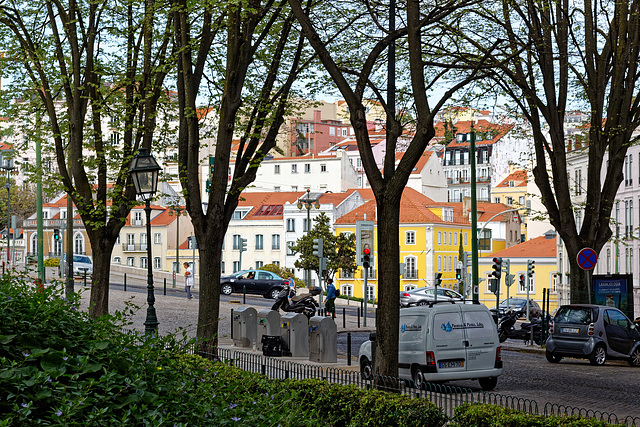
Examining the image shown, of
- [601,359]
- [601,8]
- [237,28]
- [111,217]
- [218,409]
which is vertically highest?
[601,8]

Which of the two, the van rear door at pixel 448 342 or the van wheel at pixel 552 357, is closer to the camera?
the van rear door at pixel 448 342

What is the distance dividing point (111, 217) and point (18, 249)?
96802mm

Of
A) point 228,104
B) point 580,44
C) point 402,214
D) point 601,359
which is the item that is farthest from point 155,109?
point 402,214

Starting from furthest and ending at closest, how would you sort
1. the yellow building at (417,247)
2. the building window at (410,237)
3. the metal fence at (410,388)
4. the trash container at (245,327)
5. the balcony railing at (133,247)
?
the balcony railing at (133,247), the building window at (410,237), the yellow building at (417,247), the trash container at (245,327), the metal fence at (410,388)

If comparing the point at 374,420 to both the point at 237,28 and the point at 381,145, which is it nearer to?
the point at 237,28

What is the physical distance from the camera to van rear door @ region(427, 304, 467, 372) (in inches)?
670

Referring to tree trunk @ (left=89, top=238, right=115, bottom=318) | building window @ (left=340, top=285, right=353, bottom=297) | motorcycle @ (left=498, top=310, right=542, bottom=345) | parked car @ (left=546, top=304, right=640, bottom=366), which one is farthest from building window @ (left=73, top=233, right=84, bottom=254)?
parked car @ (left=546, top=304, right=640, bottom=366)

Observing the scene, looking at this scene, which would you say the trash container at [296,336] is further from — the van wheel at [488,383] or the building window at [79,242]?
the building window at [79,242]

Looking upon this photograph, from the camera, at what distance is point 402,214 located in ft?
311

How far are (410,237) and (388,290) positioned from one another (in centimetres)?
8244

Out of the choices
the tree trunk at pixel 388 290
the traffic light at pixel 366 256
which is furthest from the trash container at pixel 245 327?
the tree trunk at pixel 388 290

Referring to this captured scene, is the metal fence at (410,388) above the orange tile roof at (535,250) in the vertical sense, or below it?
below

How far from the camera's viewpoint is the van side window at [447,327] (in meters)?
17.1

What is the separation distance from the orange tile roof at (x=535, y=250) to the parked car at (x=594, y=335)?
64733mm
